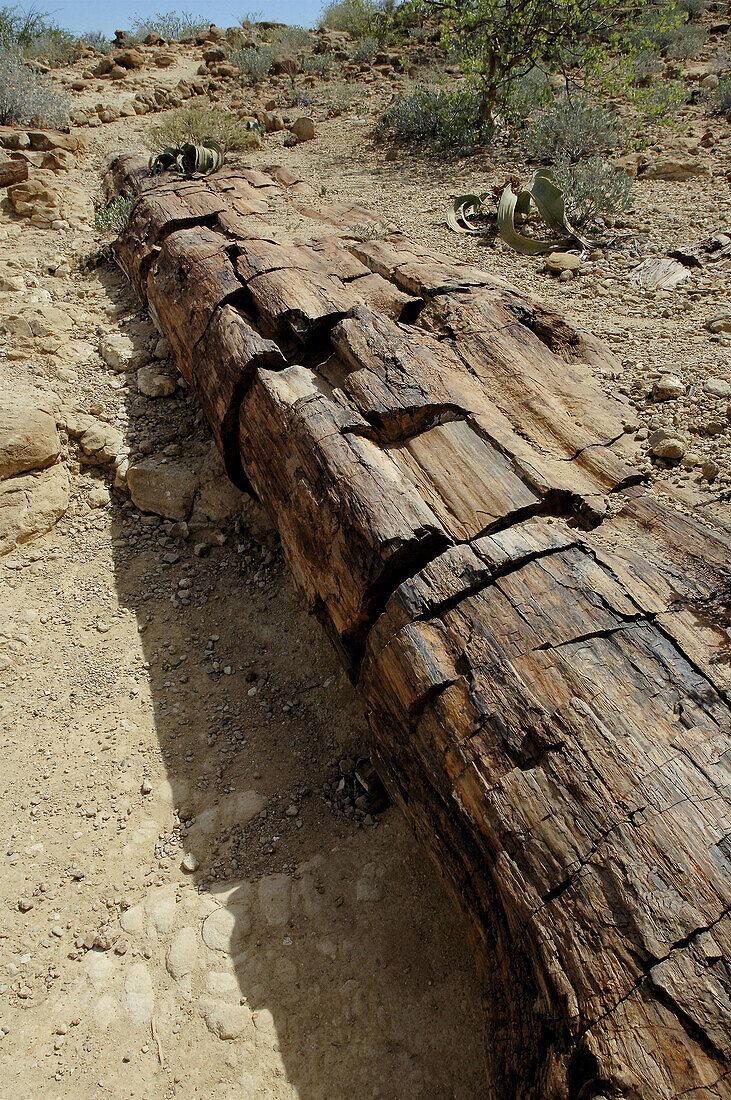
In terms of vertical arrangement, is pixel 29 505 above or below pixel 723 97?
below

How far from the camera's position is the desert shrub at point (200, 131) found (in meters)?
8.07

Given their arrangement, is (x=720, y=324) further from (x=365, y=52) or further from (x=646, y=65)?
(x=365, y=52)

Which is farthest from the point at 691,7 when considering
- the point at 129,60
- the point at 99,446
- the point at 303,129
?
the point at 99,446

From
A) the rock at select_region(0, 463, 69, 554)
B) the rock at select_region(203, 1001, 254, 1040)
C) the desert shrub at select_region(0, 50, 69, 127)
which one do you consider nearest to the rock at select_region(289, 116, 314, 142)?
the desert shrub at select_region(0, 50, 69, 127)

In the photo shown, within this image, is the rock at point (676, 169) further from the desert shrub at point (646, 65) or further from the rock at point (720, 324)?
the desert shrub at point (646, 65)

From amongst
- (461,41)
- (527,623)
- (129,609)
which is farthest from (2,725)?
(461,41)

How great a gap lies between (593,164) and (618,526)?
5.38m

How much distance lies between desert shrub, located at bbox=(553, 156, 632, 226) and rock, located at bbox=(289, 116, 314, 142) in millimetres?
4607

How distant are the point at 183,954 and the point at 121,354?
12.9 feet

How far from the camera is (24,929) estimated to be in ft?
8.13

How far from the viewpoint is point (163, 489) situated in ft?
13.1

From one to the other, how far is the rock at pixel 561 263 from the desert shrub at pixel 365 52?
971 centimetres

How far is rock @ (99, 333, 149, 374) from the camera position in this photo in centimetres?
476

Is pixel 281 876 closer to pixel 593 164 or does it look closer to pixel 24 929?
pixel 24 929
